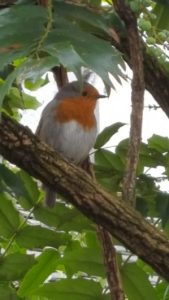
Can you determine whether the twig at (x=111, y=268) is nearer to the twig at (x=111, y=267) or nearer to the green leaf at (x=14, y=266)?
the twig at (x=111, y=267)

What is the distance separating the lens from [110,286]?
1.21m

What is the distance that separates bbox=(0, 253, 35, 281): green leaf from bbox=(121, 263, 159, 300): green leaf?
16 cm

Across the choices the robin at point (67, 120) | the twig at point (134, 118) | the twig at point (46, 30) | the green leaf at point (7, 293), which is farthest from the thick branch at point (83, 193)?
the robin at point (67, 120)

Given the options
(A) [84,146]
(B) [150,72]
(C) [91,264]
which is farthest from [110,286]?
(A) [84,146]

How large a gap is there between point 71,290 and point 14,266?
0.10 m

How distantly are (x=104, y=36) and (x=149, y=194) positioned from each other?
0.99 ft

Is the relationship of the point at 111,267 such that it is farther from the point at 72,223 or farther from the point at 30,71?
the point at 30,71

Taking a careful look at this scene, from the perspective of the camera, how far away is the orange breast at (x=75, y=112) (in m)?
1.93

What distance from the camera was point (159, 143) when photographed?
4.42 feet

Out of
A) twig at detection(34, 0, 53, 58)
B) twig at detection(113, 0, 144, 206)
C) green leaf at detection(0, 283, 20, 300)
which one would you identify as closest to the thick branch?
twig at detection(113, 0, 144, 206)

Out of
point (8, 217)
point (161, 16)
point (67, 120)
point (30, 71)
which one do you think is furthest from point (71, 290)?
point (67, 120)

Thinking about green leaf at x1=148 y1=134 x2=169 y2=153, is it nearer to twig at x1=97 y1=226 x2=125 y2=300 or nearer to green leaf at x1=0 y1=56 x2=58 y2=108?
twig at x1=97 y1=226 x2=125 y2=300

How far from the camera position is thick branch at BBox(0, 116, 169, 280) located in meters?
1.03

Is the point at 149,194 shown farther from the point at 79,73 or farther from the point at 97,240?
the point at 79,73
